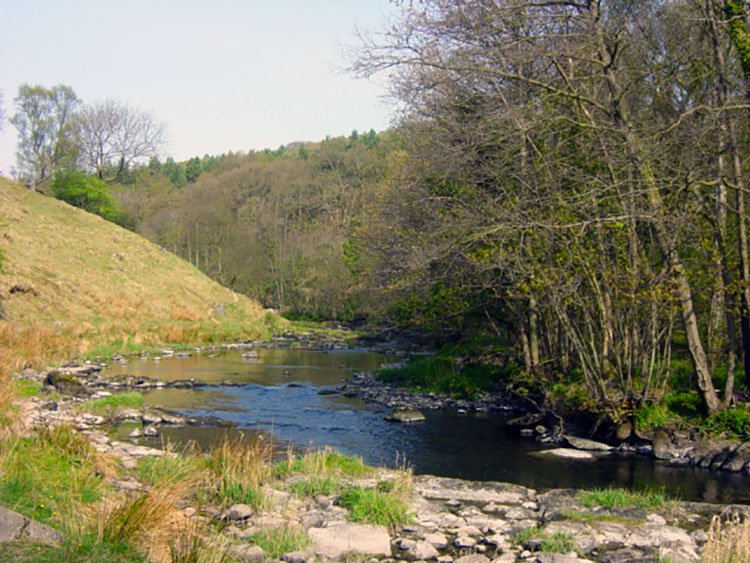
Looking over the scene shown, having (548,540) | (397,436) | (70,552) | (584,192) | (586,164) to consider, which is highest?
(586,164)

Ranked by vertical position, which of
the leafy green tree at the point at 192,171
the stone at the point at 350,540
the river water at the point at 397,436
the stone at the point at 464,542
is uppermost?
the leafy green tree at the point at 192,171

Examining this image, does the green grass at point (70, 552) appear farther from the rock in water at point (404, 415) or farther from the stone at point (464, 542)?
the rock in water at point (404, 415)

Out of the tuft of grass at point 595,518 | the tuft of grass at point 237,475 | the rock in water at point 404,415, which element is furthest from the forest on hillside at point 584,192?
the tuft of grass at point 237,475

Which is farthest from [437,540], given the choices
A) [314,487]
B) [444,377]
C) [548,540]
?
[444,377]

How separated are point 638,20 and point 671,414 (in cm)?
847

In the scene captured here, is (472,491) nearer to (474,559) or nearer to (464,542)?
(464,542)

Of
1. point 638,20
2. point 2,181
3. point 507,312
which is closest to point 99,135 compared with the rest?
point 2,181

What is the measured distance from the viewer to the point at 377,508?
8102 mm

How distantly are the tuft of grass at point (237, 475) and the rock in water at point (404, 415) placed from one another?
6777 mm

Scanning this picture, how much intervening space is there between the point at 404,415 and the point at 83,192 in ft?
148

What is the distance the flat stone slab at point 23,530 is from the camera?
16.4 feet

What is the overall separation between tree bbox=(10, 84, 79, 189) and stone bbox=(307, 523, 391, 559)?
55.9 m

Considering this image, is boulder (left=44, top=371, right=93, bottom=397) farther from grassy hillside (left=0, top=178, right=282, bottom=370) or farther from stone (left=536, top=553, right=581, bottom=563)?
stone (left=536, top=553, right=581, bottom=563)

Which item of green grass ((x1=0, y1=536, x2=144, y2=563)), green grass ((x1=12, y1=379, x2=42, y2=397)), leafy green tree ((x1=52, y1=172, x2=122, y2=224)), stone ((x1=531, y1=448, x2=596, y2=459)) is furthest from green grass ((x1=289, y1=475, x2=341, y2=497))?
leafy green tree ((x1=52, y1=172, x2=122, y2=224))
